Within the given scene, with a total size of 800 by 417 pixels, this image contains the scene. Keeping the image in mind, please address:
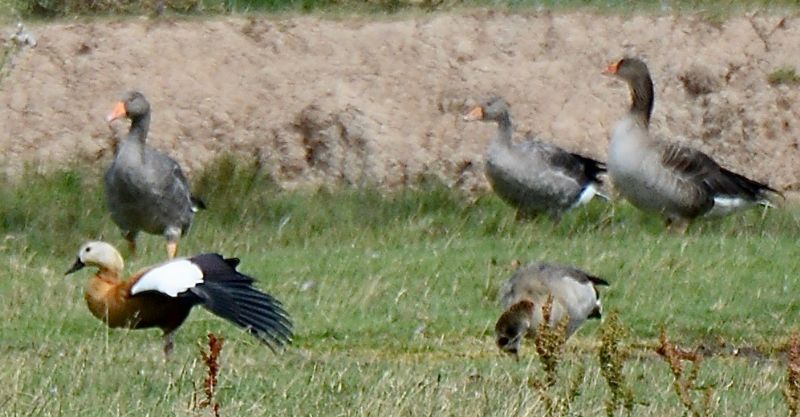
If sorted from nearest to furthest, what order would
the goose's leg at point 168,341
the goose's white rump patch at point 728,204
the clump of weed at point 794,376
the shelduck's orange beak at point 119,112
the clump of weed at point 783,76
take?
1. the clump of weed at point 794,376
2. the goose's leg at point 168,341
3. the shelduck's orange beak at point 119,112
4. the goose's white rump patch at point 728,204
5. the clump of weed at point 783,76

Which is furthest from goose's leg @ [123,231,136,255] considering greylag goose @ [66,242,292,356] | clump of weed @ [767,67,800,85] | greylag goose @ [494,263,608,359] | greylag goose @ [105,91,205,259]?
clump of weed @ [767,67,800,85]

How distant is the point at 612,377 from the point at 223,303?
322 cm

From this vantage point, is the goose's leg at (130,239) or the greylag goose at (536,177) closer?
the goose's leg at (130,239)

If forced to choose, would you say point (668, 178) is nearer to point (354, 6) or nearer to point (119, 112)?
point (119, 112)

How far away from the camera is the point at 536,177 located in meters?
17.2

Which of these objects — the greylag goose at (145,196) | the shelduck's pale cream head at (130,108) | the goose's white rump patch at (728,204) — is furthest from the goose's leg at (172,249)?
the goose's white rump patch at (728,204)

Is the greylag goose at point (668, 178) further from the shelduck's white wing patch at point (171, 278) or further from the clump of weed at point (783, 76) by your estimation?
the shelduck's white wing patch at point (171, 278)

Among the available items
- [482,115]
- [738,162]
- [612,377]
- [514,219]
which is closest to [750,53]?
[738,162]

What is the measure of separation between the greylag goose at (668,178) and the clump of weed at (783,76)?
16.6ft

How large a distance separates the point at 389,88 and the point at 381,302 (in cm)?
968

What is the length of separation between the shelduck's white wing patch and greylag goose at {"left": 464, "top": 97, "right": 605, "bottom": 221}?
25.5 ft

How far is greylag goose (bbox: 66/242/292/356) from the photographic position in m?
9.02

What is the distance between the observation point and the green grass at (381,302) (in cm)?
853

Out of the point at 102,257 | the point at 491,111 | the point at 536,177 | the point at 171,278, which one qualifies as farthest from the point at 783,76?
the point at 171,278
